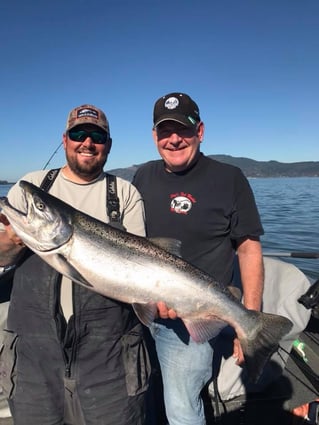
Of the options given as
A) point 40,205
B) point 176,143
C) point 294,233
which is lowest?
point 294,233

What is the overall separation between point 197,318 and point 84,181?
1.80 m

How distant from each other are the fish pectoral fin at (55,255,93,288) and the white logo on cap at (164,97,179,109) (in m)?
1.98

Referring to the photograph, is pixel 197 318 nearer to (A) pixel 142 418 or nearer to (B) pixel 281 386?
(A) pixel 142 418

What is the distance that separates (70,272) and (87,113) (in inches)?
63.1

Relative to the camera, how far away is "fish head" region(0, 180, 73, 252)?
2959 millimetres

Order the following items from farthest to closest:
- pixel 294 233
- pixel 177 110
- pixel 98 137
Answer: pixel 294 233 → pixel 177 110 → pixel 98 137

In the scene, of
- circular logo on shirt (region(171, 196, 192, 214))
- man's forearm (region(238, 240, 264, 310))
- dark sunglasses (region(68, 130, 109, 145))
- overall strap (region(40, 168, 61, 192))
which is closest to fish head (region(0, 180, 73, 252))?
overall strap (region(40, 168, 61, 192))

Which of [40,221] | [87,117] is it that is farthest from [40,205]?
[87,117]

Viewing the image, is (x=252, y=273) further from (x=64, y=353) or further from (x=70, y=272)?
(x=64, y=353)

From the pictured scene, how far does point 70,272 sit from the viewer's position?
116 inches

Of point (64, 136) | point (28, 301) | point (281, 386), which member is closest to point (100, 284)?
point (28, 301)

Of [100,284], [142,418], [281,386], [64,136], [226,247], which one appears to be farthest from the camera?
[281,386]

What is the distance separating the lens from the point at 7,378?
3.12 metres

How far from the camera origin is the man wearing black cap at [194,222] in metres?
3.61
